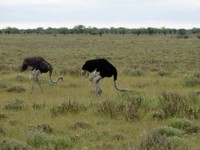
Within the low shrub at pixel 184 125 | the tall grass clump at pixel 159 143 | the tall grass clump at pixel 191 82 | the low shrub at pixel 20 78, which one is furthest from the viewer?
the low shrub at pixel 20 78

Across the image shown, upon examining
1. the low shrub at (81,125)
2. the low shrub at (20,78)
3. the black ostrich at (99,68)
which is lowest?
the low shrub at (20,78)

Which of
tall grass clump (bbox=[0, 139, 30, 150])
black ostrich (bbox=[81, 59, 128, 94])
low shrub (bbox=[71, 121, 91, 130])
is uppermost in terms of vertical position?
black ostrich (bbox=[81, 59, 128, 94])

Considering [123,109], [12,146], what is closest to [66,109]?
[123,109]

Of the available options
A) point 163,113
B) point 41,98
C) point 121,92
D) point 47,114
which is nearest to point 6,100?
point 41,98

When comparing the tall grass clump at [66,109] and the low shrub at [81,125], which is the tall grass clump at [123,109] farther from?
the low shrub at [81,125]

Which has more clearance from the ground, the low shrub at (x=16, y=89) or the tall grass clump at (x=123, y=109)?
the tall grass clump at (x=123, y=109)

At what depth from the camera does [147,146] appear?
7688 millimetres

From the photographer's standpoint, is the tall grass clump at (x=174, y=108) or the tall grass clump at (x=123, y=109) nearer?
the tall grass clump at (x=123, y=109)

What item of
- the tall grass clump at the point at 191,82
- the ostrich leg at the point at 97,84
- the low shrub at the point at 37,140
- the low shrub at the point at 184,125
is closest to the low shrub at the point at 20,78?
the ostrich leg at the point at 97,84

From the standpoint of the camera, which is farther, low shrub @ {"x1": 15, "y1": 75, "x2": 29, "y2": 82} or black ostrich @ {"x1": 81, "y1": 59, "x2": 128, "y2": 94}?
low shrub @ {"x1": 15, "y1": 75, "x2": 29, "y2": 82}

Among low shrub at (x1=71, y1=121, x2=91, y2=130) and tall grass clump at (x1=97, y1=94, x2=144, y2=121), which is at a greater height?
tall grass clump at (x1=97, y1=94, x2=144, y2=121)

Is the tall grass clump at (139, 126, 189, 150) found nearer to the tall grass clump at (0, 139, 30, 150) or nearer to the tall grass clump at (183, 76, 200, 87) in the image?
the tall grass clump at (0, 139, 30, 150)

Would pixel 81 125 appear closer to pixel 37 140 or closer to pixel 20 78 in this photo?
pixel 37 140

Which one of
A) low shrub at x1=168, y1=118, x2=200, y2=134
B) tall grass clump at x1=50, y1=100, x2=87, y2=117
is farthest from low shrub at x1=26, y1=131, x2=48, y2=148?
low shrub at x1=168, y1=118, x2=200, y2=134
